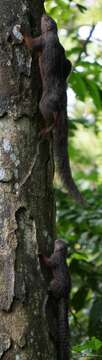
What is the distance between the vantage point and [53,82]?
2.67m

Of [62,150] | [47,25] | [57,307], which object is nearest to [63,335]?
[57,307]

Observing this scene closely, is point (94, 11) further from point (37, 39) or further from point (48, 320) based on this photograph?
point (48, 320)

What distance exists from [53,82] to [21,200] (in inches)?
20.2

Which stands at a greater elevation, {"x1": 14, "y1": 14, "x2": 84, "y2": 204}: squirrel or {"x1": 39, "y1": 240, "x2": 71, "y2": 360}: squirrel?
{"x1": 14, "y1": 14, "x2": 84, "y2": 204}: squirrel

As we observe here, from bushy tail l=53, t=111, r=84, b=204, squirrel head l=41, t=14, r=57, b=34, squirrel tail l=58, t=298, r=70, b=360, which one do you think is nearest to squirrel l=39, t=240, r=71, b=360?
squirrel tail l=58, t=298, r=70, b=360

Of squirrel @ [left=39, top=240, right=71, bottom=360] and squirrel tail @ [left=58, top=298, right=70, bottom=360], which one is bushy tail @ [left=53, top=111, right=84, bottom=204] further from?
squirrel tail @ [left=58, top=298, right=70, bottom=360]

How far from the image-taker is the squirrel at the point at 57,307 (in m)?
2.48

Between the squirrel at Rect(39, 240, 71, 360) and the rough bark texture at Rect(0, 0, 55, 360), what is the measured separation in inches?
1.9

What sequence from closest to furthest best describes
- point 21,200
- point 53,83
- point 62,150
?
point 21,200, point 53,83, point 62,150

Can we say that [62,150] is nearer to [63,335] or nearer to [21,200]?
[21,200]

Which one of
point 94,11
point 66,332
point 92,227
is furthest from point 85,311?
point 66,332

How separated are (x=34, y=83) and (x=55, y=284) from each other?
0.78m

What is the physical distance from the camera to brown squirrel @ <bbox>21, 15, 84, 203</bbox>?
264cm

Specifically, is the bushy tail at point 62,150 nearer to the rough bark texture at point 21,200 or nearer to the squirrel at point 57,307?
the rough bark texture at point 21,200
